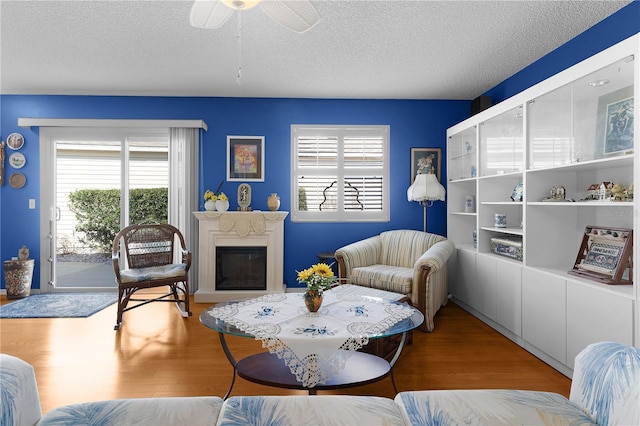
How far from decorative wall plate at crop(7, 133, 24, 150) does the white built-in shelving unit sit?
5462mm

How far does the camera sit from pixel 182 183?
4777 mm

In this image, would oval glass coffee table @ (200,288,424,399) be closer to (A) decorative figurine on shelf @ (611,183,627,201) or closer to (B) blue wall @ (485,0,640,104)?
(A) decorative figurine on shelf @ (611,183,627,201)

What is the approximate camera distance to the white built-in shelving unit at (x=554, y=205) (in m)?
2.23

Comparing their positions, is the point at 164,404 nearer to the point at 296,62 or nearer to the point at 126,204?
the point at 296,62

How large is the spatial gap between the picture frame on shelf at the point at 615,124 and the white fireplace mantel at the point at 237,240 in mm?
3127

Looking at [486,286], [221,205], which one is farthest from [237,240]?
[486,286]

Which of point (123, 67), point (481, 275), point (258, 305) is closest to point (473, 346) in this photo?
point (481, 275)

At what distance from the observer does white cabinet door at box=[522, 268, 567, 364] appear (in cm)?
262

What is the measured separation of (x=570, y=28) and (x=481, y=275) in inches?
88.8

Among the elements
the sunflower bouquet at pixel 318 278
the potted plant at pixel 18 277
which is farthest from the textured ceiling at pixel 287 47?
the potted plant at pixel 18 277

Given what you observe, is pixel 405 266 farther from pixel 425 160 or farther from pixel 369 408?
pixel 369 408

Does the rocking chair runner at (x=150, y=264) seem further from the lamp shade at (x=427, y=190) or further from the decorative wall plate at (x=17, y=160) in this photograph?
the lamp shade at (x=427, y=190)

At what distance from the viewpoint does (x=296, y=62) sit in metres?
3.67

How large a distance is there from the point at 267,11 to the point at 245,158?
305 centimetres
